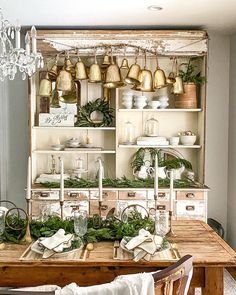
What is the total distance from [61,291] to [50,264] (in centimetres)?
70

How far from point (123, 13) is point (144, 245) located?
2.39 metres

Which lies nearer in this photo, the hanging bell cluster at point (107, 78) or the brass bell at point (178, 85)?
the hanging bell cluster at point (107, 78)

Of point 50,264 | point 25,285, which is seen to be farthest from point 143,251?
point 25,285

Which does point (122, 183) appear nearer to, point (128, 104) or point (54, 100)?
point (128, 104)

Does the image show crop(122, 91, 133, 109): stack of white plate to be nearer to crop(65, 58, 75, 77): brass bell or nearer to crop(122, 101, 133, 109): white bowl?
crop(122, 101, 133, 109): white bowl

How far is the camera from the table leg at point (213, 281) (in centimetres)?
219

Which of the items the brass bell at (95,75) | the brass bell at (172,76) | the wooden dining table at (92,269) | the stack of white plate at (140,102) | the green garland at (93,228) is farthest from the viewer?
the stack of white plate at (140,102)

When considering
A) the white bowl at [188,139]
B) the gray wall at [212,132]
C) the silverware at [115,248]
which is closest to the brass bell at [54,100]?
the gray wall at [212,132]

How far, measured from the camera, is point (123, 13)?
3.89 metres

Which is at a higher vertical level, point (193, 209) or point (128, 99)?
point (128, 99)

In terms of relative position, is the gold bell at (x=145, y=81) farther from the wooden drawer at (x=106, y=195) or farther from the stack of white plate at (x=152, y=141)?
the wooden drawer at (x=106, y=195)

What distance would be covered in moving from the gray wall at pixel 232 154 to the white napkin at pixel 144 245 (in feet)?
8.30

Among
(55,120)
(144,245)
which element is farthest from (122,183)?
(144,245)

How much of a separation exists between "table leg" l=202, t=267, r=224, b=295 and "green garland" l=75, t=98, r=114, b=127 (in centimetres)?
256
